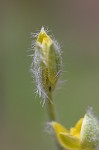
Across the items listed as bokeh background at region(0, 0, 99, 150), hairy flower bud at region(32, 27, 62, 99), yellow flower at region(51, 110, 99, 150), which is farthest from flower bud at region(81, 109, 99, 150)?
bokeh background at region(0, 0, 99, 150)

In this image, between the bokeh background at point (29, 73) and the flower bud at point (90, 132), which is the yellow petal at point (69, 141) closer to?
the flower bud at point (90, 132)

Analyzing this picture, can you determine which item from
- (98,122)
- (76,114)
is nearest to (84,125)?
(98,122)

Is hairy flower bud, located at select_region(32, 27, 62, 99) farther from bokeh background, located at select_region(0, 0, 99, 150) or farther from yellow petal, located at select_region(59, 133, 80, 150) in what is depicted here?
bokeh background, located at select_region(0, 0, 99, 150)

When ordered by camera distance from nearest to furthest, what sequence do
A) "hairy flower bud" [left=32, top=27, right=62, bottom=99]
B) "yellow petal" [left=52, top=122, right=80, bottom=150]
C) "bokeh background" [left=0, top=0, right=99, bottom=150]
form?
"hairy flower bud" [left=32, top=27, right=62, bottom=99]
"yellow petal" [left=52, top=122, right=80, bottom=150]
"bokeh background" [left=0, top=0, right=99, bottom=150]

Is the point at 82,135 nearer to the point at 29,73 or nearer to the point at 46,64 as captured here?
the point at 46,64

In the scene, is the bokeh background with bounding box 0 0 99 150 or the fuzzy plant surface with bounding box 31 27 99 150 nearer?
the fuzzy plant surface with bounding box 31 27 99 150

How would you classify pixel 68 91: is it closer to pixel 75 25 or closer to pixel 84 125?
pixel 75 25

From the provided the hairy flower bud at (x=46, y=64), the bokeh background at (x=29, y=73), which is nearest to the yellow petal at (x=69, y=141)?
the hairy flower bud at (x=46, y=64)
